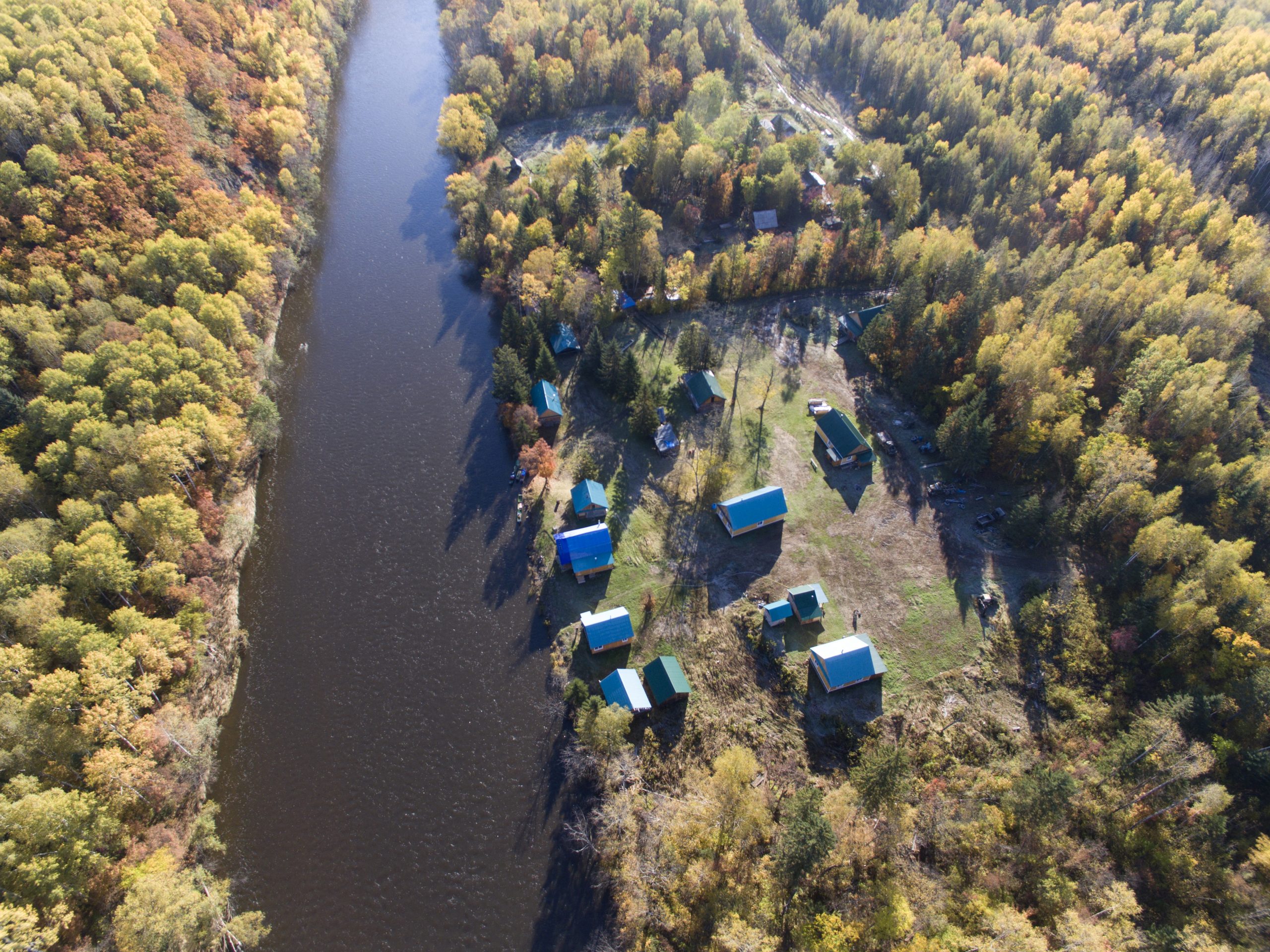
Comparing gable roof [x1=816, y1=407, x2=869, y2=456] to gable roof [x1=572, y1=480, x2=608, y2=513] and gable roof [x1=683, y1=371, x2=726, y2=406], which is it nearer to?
gable roof [x1=683, y1=371, x2=726, y2=406]

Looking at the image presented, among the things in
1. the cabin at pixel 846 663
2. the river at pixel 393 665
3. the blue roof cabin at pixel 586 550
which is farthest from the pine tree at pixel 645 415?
the cabin at pixel 846 663

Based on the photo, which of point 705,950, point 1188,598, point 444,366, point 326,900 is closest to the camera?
point 705,950

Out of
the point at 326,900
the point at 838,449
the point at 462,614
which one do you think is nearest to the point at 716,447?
the point at 838,449

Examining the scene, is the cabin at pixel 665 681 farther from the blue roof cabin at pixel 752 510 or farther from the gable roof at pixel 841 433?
the gable roof at pixel 841 433

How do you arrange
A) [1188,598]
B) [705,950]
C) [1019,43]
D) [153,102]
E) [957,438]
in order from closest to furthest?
[705,950], [1188,598], [957,438], [153,102], [1019,43]

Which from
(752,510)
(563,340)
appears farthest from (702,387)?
(563,340)

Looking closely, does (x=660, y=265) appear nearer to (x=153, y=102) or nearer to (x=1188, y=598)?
(x=1188, y=598)

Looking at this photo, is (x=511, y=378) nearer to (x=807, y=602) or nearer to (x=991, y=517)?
(x=807, y=602)
